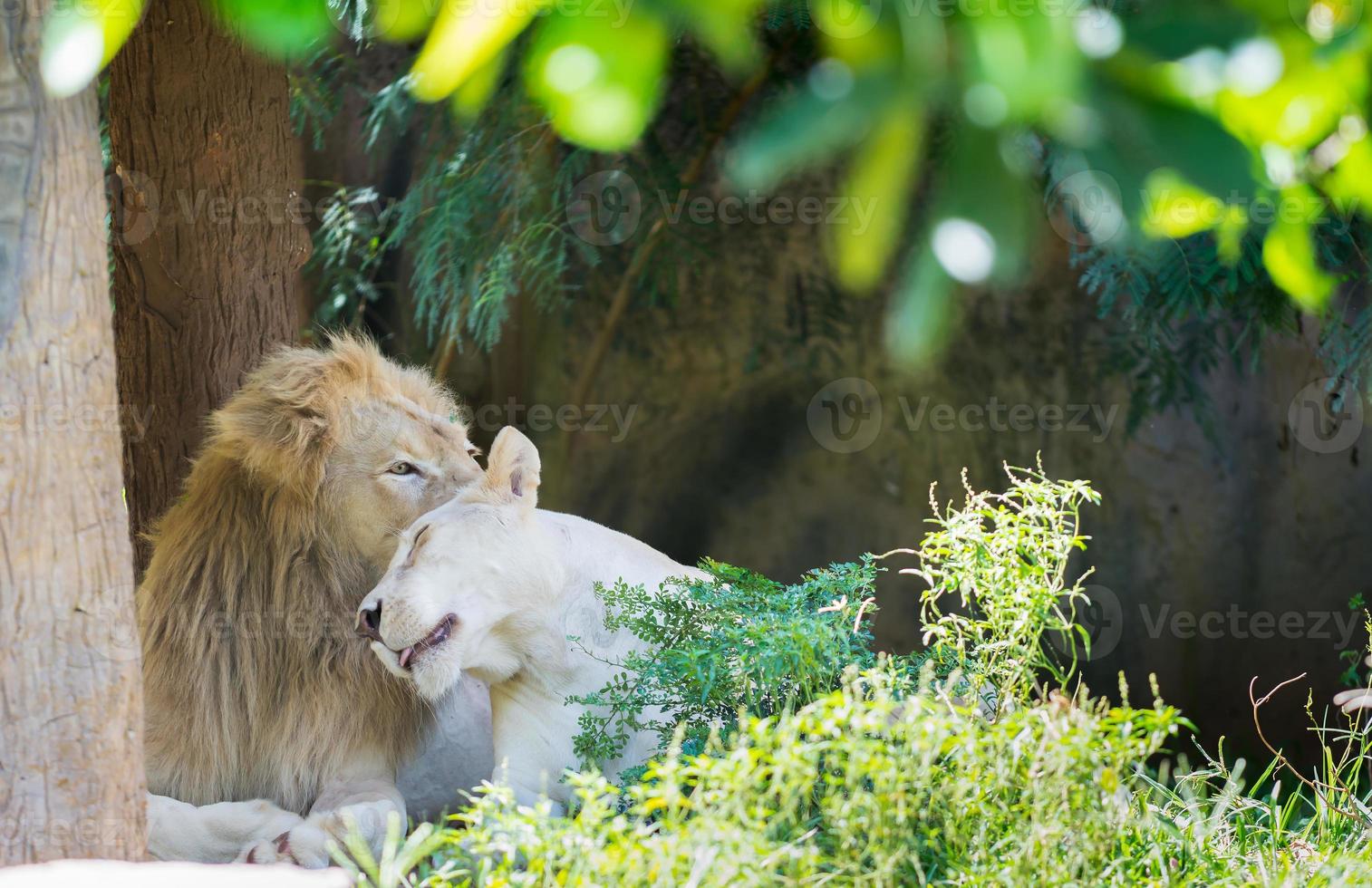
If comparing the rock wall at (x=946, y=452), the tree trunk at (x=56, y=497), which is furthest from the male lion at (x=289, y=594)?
the rock wall at (x=946, y=452)

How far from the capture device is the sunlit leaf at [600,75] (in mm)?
906

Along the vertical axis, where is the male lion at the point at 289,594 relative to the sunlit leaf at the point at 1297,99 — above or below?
below

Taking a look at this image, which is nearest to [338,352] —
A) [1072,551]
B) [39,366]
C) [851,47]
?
[39,366]

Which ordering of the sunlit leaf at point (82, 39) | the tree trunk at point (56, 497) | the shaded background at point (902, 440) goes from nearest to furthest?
the sunlit leaf at point (82, 39)
the tree trunk at point (56, 497)
the shaded background at point (902, 440)

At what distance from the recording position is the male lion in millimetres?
3107

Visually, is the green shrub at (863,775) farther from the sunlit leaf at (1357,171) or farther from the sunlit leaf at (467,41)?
the sunlit leaf at (467,41)

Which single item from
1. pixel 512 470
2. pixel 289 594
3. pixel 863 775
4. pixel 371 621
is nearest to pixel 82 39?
pixel 863 775

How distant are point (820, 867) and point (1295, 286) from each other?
5.09 ft

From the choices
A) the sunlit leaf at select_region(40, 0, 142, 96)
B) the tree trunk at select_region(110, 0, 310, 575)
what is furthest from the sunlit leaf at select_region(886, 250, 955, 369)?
the tree trunk at select_region(110, 0, 310, 575)

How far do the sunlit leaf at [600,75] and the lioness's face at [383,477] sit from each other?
7.40 ft

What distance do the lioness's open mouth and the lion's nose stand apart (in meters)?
0.07

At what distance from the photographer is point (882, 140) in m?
0.89

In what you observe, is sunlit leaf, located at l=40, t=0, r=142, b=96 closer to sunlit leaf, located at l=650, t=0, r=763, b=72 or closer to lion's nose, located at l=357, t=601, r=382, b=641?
sunlit leaf, located at l=650, t=0, r=763, b=72

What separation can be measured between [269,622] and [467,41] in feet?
8.37
